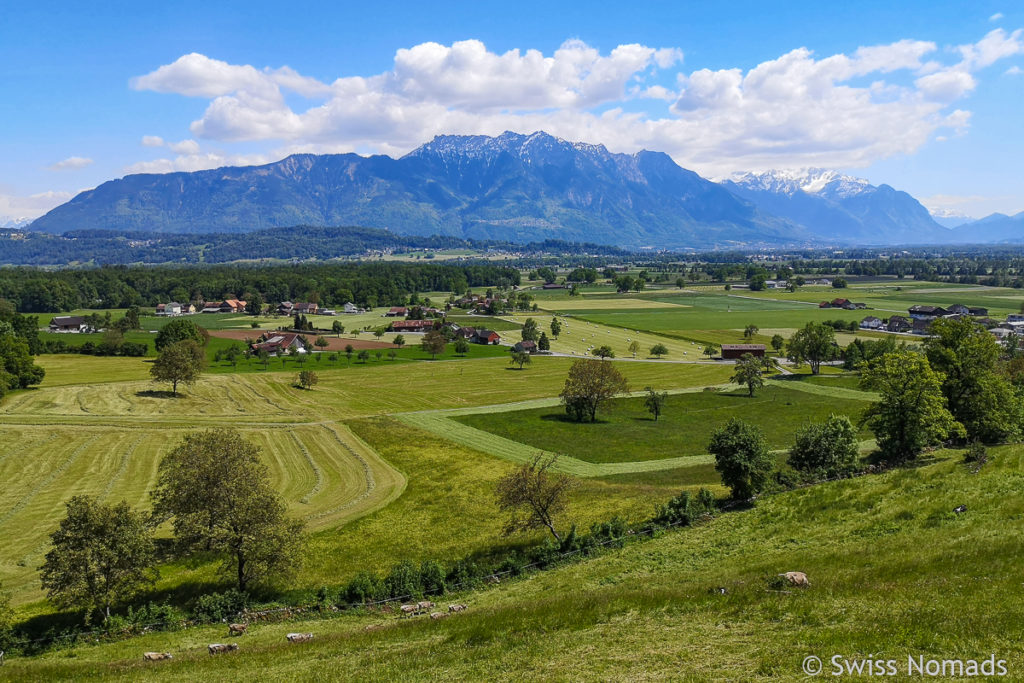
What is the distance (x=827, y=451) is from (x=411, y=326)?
124296 millimetres

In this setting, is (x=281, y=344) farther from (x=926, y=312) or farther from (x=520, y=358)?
(x=926, y=312)

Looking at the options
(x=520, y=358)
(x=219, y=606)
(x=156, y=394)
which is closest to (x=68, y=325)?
(x=156, y=394)

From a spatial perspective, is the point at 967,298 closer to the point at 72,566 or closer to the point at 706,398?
the point at 706,398

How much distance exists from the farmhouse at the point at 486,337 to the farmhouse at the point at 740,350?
165 ft

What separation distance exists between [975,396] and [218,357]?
378 ft

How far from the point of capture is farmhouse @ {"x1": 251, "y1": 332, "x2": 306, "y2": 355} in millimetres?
122750

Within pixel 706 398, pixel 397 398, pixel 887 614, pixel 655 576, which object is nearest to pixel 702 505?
pixel 655 576

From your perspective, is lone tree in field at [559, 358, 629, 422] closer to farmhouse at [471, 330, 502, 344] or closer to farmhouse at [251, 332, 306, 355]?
farmhouse at [471, 330, 502, 344]

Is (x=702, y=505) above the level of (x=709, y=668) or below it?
below

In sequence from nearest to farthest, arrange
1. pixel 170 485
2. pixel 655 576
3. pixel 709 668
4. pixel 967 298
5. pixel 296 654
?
1. pixel 709 668
2. pixel 296 654
3. pixel 655 576
4. pixel 170 485
5. pixel 967 298

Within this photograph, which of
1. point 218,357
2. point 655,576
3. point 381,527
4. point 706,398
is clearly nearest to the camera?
point 655,576

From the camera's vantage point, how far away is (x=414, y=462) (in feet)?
183

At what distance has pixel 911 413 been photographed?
143ft

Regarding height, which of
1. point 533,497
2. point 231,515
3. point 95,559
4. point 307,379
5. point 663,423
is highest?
point 231,515
